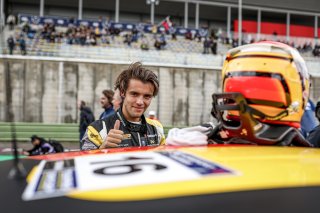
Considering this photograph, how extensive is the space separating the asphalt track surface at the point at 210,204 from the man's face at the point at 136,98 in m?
1.84

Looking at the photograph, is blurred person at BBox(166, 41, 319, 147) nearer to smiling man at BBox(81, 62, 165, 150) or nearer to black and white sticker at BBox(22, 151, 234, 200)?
black and white sticker at BBox(22, 151, 234, 200)

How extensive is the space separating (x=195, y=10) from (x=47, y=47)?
668 inches

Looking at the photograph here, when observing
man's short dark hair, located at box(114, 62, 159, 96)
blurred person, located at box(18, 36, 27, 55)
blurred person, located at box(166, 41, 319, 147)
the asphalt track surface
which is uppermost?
blurred person, located at box(18, 36, 27, 55)

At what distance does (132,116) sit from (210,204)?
6.48 ft

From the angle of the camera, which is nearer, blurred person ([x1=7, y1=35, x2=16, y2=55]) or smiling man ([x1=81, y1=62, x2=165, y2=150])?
smiling man ([x1=81, y1=62, x2=165, y2=150])

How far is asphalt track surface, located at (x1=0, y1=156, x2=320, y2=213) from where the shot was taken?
2.65ft

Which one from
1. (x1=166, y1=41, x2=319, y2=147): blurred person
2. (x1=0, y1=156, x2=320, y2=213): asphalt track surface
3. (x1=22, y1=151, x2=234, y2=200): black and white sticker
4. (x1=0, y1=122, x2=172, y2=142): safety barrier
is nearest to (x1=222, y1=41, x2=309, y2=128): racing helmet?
(x1=166, y1=41, x2=319, y2=147): blurred person

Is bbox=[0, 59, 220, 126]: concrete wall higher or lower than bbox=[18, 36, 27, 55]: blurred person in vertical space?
lower

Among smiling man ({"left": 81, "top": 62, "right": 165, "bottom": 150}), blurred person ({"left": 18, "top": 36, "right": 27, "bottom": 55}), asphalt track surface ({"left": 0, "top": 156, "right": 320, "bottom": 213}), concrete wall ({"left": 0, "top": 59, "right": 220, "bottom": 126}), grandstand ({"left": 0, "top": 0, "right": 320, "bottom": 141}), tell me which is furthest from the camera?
blurred person ({"left": 18, "top": 36, "right": 27, "bottom": 55})

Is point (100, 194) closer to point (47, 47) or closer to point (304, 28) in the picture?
point (47, 47)

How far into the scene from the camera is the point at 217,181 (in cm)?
88

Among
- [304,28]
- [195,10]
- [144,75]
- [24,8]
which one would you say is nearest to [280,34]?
[304,28]

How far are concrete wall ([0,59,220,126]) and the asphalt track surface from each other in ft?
54.3

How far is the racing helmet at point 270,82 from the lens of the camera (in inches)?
63.4
